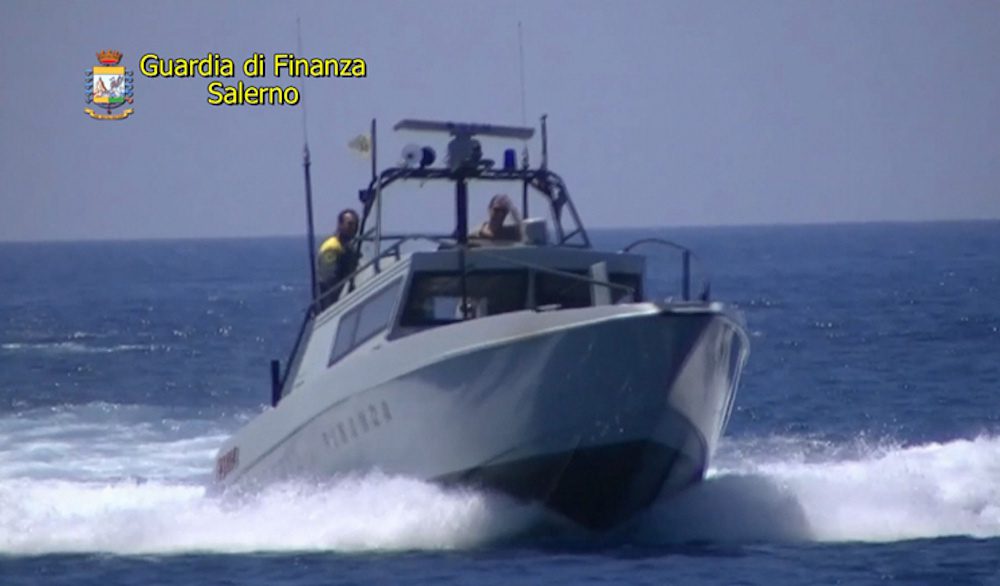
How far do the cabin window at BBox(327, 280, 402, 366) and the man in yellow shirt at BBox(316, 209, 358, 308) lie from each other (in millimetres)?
896


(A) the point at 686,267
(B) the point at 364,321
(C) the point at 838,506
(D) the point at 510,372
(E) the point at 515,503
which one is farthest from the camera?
(C) the point at 838,506

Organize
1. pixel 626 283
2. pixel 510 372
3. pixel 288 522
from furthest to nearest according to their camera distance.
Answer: pixel 626 283, pixel 288 522, pixel 510 372

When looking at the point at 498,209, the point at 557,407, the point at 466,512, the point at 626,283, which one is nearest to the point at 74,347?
the point at 498,209

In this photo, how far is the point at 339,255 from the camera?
63.3ft

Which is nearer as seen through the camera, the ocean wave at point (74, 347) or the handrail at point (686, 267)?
the handrail at point (686, 267)

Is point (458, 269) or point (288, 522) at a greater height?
point (458, 269)

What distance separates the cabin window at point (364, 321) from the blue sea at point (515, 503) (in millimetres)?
1258

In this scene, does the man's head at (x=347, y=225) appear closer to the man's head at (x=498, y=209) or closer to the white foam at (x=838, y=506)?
the man's head at (x=498, y=209)

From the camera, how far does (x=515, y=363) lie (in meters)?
16.5

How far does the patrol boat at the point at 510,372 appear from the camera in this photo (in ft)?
54.2

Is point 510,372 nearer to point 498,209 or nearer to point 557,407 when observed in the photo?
point 557,407

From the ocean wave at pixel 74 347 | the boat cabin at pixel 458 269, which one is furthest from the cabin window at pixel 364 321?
the ocean wave at pixel 74 347

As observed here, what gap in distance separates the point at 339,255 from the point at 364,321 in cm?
145

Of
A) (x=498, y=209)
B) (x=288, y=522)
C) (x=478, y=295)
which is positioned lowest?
(x=288, y=522)
